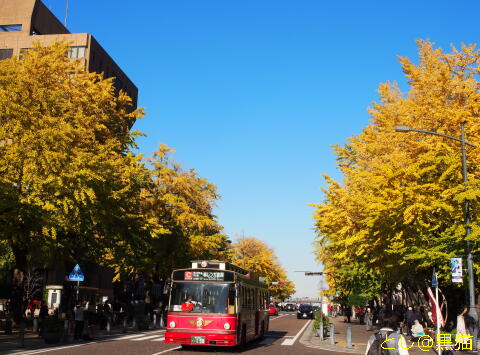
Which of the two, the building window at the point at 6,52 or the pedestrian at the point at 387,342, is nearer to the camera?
the pedestrian at the point at 387,342

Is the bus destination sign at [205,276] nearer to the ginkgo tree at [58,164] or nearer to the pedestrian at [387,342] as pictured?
the ginkgo tree at [58,164]

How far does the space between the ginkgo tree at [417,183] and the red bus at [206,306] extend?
8.11m

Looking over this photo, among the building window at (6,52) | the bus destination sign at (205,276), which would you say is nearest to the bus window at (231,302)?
the bus destination sign at (205,276)

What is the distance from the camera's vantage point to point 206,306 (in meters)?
17.6

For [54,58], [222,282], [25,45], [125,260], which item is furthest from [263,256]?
[222,282]

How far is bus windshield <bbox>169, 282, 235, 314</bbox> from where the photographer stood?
1759cm

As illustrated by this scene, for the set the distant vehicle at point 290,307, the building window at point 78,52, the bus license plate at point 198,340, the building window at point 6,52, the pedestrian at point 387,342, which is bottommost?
the distant vehicle at point 290,307

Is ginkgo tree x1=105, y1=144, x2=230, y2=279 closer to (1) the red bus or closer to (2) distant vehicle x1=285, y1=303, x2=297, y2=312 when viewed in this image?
(1) the red bus

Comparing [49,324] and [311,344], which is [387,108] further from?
[49,324]

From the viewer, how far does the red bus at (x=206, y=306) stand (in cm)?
1727

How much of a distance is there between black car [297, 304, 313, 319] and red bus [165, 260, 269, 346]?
45295mm

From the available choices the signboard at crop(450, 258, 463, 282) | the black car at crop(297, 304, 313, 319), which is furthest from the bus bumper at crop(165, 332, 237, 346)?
the black car at crop(297, 304, 313, 319)

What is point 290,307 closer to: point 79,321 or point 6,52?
point 6,52

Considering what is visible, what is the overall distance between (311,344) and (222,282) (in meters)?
7.57
